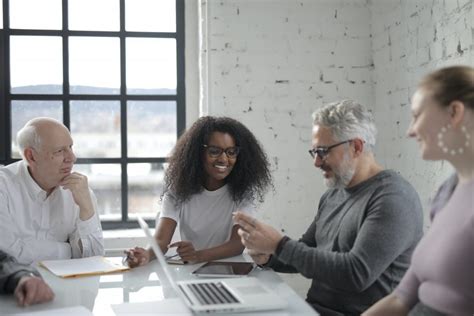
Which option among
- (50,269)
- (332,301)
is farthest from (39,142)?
Answer: (332,301)

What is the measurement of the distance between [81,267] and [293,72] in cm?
188

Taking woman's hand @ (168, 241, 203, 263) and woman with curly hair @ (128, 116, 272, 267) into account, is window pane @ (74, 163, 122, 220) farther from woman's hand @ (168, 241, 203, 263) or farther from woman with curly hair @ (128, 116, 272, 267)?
woman's hand @ (168, 241, 203, 263)

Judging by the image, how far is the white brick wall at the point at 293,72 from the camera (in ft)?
10.6

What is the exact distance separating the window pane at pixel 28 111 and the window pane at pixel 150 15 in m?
0.67

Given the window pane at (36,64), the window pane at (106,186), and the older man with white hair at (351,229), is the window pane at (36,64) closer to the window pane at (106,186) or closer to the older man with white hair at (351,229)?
the window pane at (106,186)

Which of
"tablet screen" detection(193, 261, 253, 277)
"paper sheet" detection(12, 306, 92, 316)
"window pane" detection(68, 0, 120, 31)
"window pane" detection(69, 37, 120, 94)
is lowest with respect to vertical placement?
"tablet screen" detection(193, 261, 253, 277)

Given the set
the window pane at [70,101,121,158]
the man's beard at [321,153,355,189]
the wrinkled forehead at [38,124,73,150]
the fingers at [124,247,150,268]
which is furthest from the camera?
the window pane at [70,101,121,158]

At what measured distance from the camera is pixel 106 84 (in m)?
3.37

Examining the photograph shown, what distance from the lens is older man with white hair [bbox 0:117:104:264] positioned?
221 cm

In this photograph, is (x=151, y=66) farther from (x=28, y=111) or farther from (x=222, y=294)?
(x=222, y=294)

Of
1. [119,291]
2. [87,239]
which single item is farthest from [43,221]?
[119,291]

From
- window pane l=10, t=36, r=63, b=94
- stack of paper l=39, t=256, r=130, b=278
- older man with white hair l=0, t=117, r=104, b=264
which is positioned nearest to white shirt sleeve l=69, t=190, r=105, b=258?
older man with white hair l=0, t=117, r=104, b=264

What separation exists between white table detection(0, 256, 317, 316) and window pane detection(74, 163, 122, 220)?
4.86 feet

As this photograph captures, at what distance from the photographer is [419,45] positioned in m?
2.78
